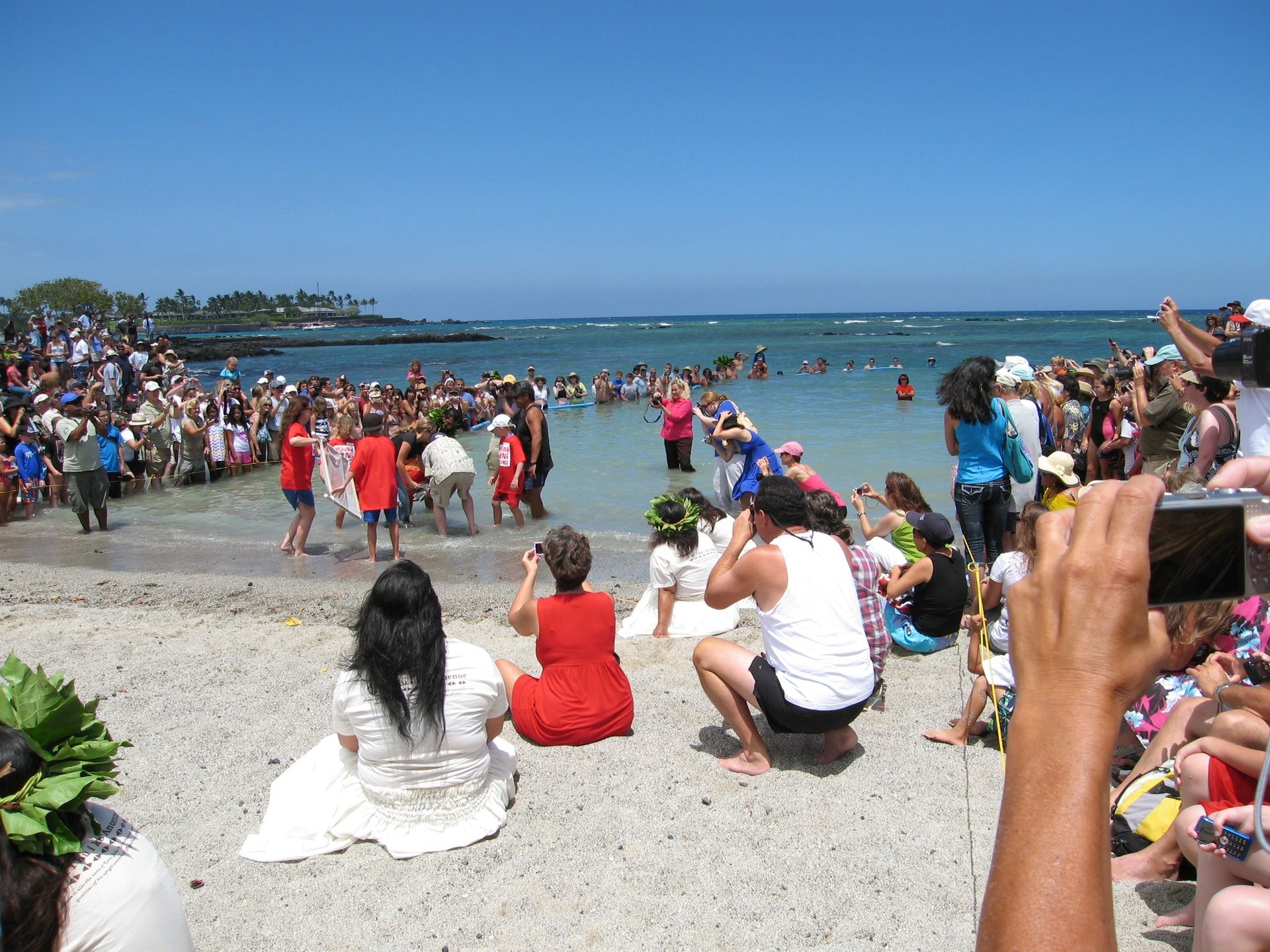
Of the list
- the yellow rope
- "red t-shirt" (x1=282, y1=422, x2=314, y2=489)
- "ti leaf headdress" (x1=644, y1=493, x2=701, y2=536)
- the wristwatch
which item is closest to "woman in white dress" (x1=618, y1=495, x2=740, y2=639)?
"ti leaf headdress" (x1=644, y1=493, x2=701, y2=536)

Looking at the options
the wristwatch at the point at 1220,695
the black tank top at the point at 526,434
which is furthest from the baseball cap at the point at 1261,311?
the black tank top at the point at 526,434

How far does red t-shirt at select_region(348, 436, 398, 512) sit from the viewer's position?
9.12m

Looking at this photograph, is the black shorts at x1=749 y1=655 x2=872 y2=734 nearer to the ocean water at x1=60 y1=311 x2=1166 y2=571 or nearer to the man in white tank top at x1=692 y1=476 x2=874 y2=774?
the man in white tank top at x1=692 y1=476 x2=874 y2=774

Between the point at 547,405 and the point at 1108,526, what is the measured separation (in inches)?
935

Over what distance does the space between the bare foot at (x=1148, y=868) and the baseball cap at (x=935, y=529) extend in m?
2.45

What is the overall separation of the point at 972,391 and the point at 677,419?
286 inches

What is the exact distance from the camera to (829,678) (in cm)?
410

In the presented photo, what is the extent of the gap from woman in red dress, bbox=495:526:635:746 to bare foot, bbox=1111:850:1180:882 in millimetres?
2386

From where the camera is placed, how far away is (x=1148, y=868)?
3.34 metres

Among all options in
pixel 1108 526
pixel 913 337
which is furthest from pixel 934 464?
pixel 913 337

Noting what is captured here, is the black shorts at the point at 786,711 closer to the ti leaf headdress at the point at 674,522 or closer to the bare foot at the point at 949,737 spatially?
the bare foot at the point at 949,737

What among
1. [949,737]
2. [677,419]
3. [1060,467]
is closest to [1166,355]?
[1060,467]

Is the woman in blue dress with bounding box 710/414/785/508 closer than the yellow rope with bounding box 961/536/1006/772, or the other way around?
the yellow rope with bounding box 961/536/1006/772

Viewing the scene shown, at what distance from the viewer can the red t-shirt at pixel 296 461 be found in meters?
9.53
